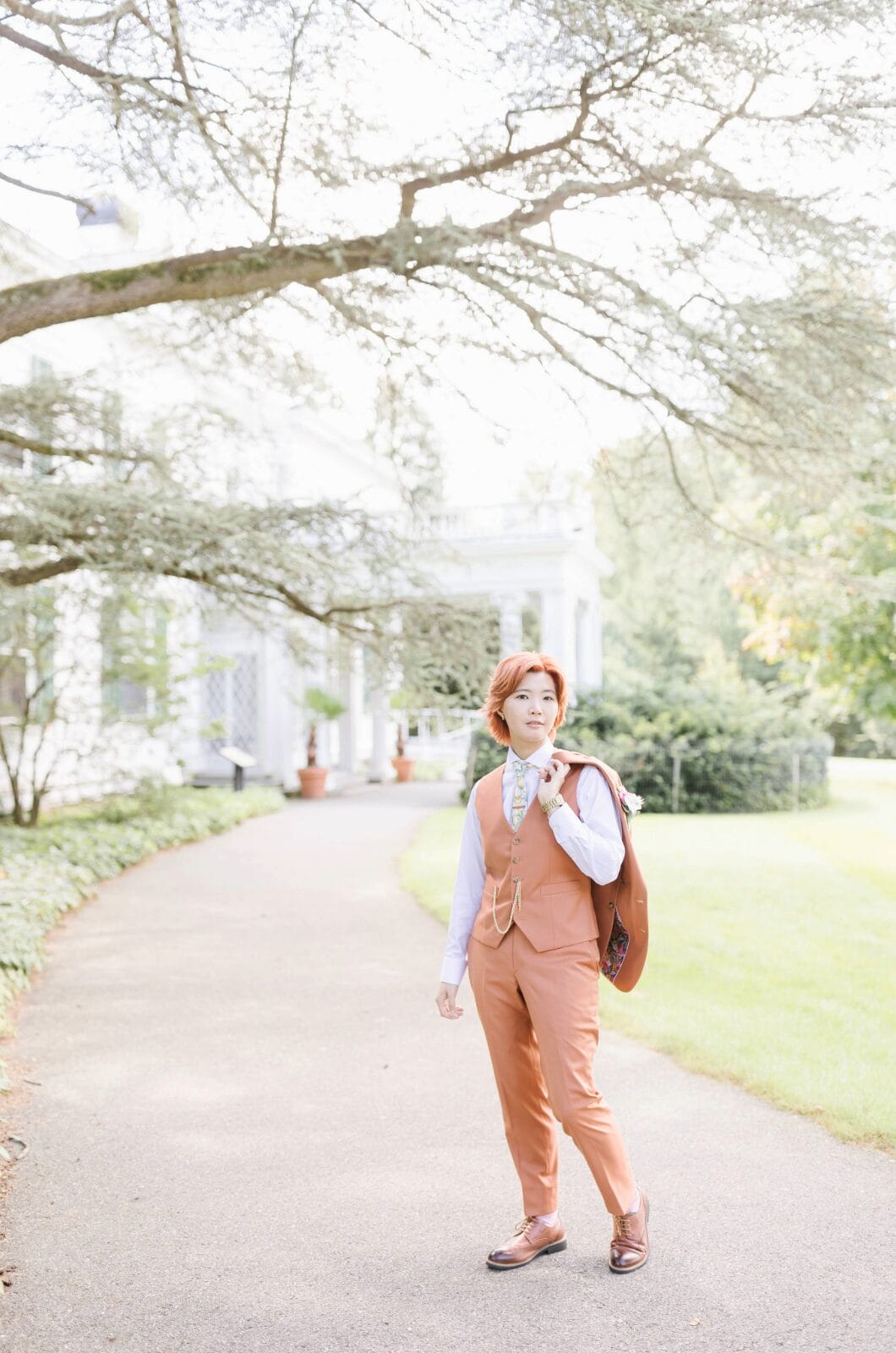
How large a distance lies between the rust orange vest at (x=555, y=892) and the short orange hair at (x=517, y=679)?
0.17m

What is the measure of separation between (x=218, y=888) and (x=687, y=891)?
13.3 feet

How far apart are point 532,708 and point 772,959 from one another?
512 centimetres

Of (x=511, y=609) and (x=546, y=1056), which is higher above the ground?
(x=511, y=609)

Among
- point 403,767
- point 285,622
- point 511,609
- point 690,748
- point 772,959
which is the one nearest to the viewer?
point 772,959

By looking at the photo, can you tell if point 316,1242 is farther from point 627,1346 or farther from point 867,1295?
point 867,1295

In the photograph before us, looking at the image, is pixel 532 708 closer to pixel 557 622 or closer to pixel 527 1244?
pixel 527 1244

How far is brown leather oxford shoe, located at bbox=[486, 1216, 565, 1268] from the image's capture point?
3439 mm

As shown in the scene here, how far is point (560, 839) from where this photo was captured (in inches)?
129

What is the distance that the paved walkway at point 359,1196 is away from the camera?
10.3 feet

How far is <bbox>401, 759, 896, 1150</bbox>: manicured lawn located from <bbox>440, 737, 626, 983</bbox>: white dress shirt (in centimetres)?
202

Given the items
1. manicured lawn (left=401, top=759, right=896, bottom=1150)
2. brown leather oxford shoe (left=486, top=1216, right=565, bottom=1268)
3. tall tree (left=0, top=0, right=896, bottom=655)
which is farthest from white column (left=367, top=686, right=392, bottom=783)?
brown leather oxford shoe (left=486, top=1216, right=565, bottom=1268)

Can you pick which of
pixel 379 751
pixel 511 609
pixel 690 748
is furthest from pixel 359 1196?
pixel 379 751

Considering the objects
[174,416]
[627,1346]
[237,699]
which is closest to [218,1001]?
[627,1346]

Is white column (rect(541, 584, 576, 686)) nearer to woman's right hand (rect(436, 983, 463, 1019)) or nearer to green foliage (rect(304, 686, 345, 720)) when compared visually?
green foliage (rect(304, 686, 345, 720))
